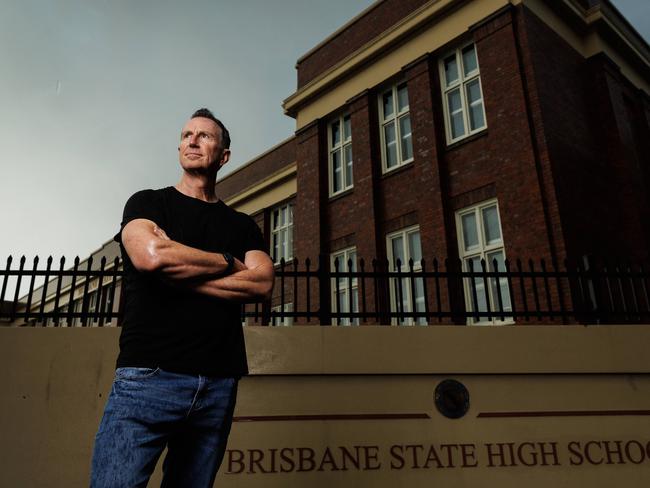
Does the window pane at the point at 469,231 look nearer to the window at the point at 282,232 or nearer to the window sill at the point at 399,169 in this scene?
the window sill at the point at 399,169

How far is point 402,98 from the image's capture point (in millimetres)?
Result: 13789

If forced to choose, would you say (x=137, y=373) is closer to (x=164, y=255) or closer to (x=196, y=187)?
(x=164, y=255)

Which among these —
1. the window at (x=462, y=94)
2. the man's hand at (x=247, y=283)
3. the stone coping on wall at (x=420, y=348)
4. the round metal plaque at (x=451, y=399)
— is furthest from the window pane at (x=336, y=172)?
the man's hand at (x=247, y=283)

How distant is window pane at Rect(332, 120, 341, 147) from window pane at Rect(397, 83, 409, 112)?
240cm

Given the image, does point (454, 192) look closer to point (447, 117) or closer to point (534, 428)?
point (447, 117)

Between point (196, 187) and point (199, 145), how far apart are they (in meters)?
0.21

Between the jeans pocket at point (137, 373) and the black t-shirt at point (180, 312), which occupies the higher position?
the black t-shirt at point (180, 312)

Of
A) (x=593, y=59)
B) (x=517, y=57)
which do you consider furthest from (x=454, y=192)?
(x=593, y=59)

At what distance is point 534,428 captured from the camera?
497 cm

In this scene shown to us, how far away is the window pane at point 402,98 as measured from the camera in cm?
1362

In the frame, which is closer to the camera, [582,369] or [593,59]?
[582,369]

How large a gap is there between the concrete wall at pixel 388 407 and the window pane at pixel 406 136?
8554 mm

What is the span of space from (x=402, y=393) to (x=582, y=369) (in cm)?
191

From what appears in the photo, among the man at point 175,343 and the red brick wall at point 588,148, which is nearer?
the man at point 175,343
